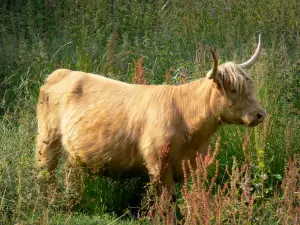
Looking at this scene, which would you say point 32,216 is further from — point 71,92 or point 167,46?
point 167,46

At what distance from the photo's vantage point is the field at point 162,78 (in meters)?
5.88

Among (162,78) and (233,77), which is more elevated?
(233,77)

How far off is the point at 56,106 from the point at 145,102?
3.13 feet

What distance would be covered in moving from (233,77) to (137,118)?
2.97 ft

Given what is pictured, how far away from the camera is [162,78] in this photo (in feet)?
30.9

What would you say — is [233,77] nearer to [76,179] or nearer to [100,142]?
[100,142]

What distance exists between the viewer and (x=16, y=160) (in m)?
6.40

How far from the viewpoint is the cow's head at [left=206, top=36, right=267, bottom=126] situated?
6516 millimetres

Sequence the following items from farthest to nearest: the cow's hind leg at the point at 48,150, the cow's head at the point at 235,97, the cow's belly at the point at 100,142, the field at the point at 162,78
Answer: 1. the cow's hind leg at the point at 48,150
2. the cow's belly at the point at 100,142
3. the cow's head at the point at 235,97
4. the field at the point at 162,78

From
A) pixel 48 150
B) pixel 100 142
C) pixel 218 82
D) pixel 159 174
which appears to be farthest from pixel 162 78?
pixel 159 174

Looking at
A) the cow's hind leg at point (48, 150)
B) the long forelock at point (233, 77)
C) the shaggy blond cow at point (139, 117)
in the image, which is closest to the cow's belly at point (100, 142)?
the shaggy blond cow at point (139, 117)

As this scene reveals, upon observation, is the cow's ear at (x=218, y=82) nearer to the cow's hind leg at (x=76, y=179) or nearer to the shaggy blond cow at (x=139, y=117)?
the shaggy blond cow at (x=139, y=117)

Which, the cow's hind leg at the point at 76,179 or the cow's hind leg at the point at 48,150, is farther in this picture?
the cow's hind leg at the point at 48,150

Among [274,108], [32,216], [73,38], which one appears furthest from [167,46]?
[32,216]
